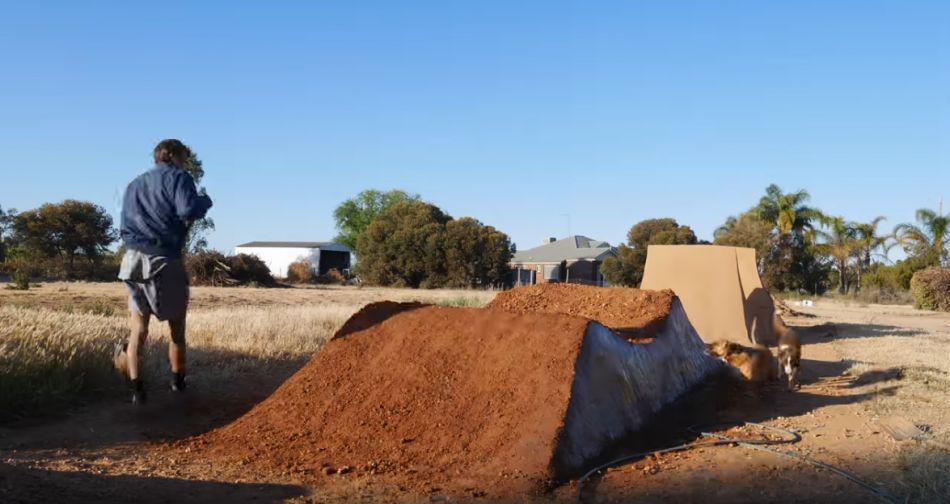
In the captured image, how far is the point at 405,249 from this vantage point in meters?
44.4

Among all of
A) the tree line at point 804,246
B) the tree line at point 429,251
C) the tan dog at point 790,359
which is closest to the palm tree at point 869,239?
the tree line at point 804,246

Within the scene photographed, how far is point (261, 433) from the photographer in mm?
5340

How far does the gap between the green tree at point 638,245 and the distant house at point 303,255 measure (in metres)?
21.4

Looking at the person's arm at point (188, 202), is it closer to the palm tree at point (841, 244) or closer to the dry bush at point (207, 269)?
the dry bush at point (207, 269)

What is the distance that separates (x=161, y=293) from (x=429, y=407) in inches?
82.1

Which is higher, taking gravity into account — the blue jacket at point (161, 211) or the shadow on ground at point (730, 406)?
the blue jacket at point (161, 211)

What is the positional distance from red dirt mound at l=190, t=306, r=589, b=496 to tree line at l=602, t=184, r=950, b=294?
37.8m

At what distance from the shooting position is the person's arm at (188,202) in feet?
18.0

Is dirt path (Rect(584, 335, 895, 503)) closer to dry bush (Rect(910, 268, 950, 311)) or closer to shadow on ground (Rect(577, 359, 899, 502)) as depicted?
shadow on ground (Rect(577, 359, 899, 502))

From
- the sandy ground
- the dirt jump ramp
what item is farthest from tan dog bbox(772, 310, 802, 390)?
the dirt jump ramp

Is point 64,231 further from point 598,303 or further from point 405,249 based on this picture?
point 598,303

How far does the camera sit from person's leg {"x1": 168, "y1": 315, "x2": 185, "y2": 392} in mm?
5730

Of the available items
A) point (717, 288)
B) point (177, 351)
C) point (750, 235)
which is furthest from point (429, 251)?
point (177, 351)

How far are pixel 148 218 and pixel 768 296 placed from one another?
10463 millimetres
